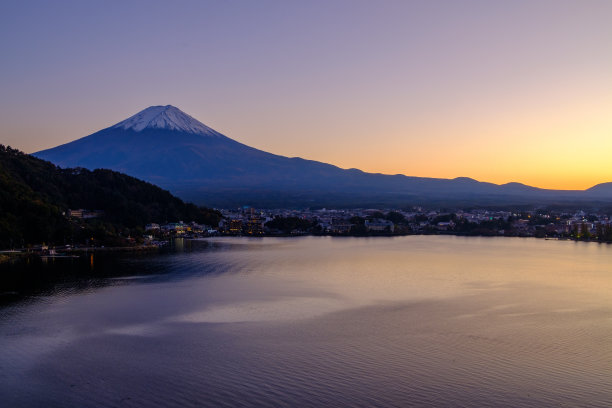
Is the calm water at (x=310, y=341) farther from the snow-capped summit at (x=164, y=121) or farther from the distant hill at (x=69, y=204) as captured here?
the snow-capped summit at (x=164, y=121)

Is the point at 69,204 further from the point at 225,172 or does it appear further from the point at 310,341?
the point at 225,172

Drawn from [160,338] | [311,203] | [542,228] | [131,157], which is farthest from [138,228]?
[131,157]

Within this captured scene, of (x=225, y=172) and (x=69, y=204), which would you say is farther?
(x=225, y=172)

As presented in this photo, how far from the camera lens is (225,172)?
194 ft

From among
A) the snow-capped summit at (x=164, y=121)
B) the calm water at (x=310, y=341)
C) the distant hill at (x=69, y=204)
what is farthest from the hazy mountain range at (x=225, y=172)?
the calm water at (x=310, y=341)

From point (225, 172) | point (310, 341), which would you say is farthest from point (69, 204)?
point (225, 172)

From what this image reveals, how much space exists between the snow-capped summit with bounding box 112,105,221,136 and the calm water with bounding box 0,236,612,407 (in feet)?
172

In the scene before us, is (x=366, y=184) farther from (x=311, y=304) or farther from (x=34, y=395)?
(x=34, y=395)

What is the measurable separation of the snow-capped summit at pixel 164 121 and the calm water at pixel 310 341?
52.4 meters

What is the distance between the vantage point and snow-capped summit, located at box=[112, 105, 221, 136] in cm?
6150

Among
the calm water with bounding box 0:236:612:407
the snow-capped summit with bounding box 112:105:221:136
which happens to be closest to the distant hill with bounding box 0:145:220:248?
the calm water with bounding box 0:236:612:407

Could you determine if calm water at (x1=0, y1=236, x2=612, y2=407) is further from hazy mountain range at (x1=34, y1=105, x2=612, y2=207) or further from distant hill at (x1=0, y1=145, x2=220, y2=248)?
hazy mountain range at (x1=34, y1=105, x2=612, y2=207)

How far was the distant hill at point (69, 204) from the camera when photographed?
14.6 meters

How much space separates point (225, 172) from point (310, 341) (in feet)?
178
